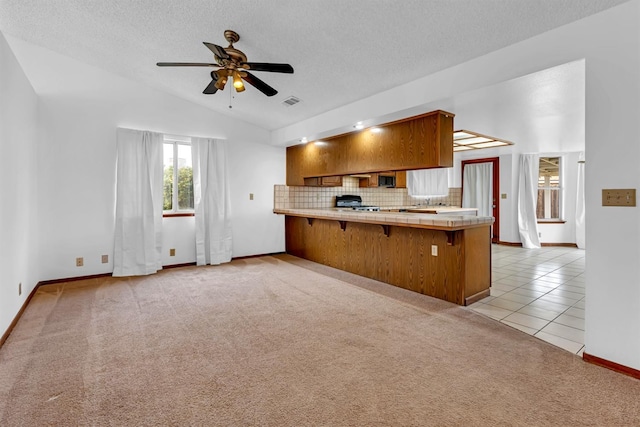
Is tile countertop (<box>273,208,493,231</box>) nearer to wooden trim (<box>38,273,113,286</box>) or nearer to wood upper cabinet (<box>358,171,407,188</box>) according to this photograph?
wood upper cabinet (<box>358,171,407,188</box>)

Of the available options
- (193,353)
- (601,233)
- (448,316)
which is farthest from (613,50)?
(193,353)

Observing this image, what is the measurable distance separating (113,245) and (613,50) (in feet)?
18.9

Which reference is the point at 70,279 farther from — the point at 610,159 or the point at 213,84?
the point at 610,159

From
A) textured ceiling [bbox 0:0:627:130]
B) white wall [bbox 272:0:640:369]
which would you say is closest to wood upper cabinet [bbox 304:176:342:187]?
textured ceiling [bbox 0:0:627:130]

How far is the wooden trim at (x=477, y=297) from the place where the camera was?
3321mm

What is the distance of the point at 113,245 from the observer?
4531mm

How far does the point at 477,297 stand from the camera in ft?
11.4

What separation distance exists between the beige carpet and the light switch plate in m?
1.12

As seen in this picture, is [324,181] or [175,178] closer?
[175,178]

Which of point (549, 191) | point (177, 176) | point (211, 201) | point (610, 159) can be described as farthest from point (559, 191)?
point (177, 176)

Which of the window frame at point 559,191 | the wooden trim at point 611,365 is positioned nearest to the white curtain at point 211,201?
the wooden trim at point 611,365

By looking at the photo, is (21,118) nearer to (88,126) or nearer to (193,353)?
(88,126)

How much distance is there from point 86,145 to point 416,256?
4681 millimetres

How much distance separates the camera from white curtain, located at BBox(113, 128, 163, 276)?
177 inches
